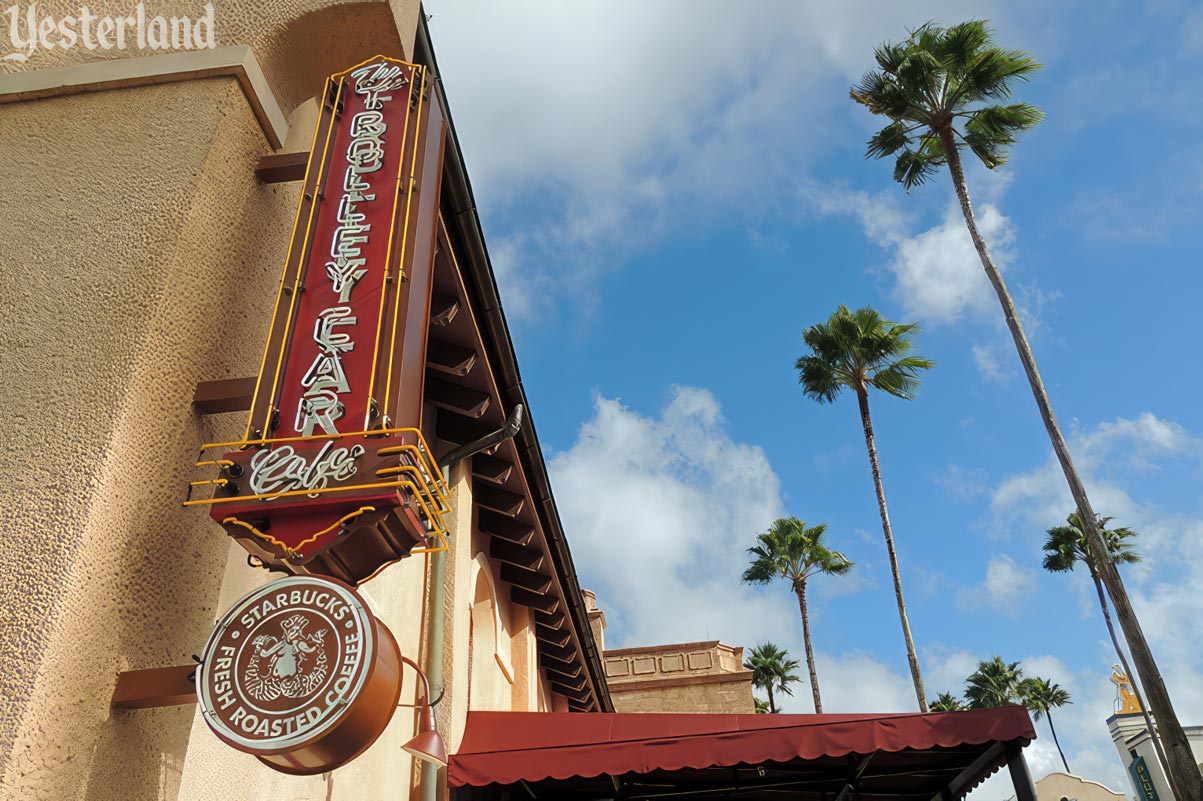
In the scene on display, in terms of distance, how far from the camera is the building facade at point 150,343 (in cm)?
341

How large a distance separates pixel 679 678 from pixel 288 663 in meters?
27.3

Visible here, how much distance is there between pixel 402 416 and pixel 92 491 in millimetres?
1353

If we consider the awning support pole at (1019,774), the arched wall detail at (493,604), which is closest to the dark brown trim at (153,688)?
the arched wall detail at (493,604)

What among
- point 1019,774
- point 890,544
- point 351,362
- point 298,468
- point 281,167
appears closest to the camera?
point 298,468

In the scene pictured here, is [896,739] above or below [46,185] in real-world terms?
below

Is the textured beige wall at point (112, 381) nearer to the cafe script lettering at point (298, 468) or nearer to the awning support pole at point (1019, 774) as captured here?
the cafe script lettering at point (298, 468)

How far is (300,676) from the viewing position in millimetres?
3314

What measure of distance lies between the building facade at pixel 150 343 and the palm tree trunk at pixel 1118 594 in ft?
36.1

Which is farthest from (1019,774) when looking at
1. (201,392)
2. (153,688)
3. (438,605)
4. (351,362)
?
(201,392)

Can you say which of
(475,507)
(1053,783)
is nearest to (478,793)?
(475,507)

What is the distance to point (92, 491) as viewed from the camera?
11.9ft

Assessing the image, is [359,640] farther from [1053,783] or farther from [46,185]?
[1053,783]

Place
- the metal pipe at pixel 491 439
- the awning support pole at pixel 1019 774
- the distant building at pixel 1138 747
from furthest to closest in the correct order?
the distant building at pixel 1138 747
the metal pipe at pixel 491 439
the awning support pole at pixel 1019 774

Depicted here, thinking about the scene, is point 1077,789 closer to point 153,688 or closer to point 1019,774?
point 1019,774
